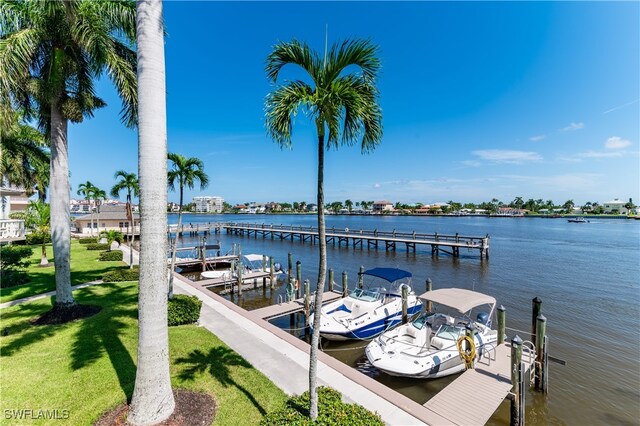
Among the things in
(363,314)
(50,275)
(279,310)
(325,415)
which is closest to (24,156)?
(50,275)

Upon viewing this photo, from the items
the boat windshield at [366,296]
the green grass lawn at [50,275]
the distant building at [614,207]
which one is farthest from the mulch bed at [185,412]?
the distant building at [614,207]

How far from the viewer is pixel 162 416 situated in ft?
17.8

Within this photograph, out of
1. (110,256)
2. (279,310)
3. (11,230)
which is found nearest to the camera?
(279,310)

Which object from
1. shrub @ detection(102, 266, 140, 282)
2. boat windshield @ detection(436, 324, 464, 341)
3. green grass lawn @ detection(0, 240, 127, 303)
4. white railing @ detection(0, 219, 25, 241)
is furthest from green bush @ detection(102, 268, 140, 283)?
boat windshield @ detection(436, 324, 464, 341)

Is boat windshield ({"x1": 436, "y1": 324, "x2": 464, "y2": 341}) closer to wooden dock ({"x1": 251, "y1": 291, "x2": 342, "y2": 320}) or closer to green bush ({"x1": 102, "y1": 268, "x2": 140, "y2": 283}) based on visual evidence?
wooden dock ({"x1": 251, "y1": 291, "x2": 342, "y2": 320})

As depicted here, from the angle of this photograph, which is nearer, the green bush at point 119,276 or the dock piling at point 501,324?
the dock piling at point 501,324

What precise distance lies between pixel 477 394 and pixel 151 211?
30.7 feet

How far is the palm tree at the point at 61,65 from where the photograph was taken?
9125 mm

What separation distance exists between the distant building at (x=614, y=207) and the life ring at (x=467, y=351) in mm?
225593

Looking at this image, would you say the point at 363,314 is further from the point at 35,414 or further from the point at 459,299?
the point at 35,414

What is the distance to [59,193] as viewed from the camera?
10336mm

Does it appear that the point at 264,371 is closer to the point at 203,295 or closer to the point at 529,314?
the point at 203,295

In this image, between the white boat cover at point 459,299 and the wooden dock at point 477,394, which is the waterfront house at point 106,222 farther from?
the wooden dock at point 477,394

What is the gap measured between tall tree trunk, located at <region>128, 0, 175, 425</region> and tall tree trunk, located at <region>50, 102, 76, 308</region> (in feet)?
25.5
